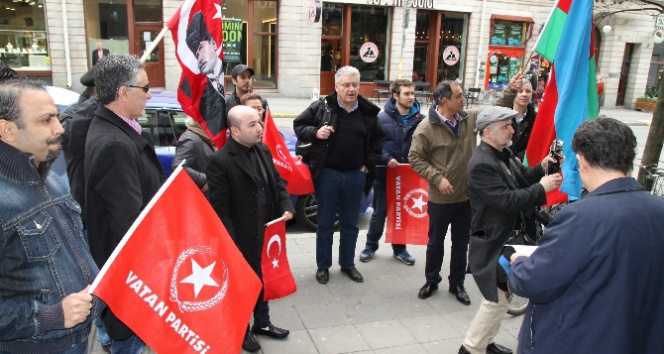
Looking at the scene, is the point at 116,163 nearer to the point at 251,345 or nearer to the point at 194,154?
the point at 194,154

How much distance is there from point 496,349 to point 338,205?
6.55ft

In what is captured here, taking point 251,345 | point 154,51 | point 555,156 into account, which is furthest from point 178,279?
point 154,51

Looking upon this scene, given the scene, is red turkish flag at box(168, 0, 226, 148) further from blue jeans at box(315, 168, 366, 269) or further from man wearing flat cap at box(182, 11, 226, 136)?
blue jeans at box(315, 168, 366, 269)

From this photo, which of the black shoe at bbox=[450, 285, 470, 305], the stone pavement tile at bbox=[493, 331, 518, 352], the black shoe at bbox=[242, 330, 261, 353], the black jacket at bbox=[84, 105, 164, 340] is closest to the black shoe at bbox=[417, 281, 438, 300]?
the black shoe at bbox=[450, 285, 470, 305]

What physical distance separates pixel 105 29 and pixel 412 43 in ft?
41.8

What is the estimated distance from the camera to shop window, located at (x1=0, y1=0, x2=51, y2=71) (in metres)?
17.7

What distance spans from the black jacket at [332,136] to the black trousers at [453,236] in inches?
30.4

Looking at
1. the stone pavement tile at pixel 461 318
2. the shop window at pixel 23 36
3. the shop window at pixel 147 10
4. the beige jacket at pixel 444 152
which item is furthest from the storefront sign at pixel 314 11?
the stone pavement tile at pixel 461 318

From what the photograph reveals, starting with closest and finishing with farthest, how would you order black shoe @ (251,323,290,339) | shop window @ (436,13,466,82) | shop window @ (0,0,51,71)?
black shoe @ (251,323,290,339)
shop window @ (0,0,51,71)
shop window @ (436,13,466,82)

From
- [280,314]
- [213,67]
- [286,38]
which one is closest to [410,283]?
[280,314]

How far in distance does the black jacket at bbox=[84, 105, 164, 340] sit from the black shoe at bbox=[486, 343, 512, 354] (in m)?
2.63

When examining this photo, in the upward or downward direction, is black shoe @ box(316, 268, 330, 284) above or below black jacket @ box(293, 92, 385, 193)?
below

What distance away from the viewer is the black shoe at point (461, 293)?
4.67 metres

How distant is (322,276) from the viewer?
5031mm
